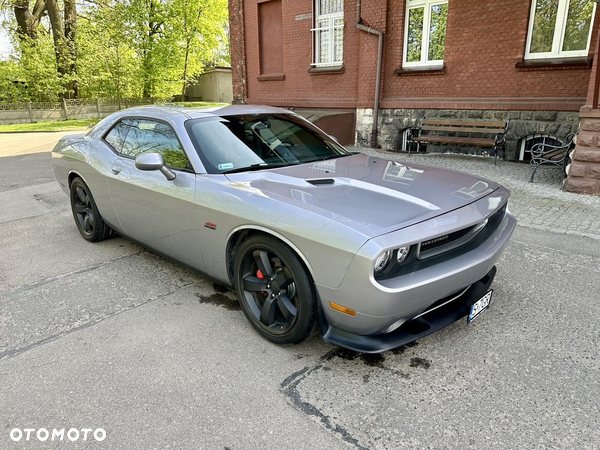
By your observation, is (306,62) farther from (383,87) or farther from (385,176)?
(385,176)

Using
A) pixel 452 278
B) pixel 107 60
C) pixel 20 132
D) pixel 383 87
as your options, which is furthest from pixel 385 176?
pixel 107 60

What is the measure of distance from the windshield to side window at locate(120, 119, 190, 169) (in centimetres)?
18

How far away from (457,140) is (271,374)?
27.7ft

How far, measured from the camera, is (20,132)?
20547 mm

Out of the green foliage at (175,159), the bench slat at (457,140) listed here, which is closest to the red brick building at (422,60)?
the bench slat at (457,140)

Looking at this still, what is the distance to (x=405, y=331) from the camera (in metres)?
2.54

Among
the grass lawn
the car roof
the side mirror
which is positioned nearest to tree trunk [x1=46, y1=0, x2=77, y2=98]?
the grass lawn

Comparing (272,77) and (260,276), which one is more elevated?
(272,77)

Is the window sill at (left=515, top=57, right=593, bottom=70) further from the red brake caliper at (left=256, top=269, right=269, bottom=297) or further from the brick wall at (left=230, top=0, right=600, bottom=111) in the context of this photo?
the red brake caliper at (left=256, top=269, right=269, bottom=297)

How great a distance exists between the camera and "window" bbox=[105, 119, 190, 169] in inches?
141

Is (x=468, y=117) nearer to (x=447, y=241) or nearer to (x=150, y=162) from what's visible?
(x=447, y=241)

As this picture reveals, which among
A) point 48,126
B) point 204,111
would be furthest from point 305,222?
point 48,126

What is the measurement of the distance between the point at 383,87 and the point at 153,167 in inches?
364

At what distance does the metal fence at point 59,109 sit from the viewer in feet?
79.1
